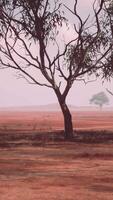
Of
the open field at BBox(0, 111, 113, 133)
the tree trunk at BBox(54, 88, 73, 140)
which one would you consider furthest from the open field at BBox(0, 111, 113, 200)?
the open field at BBox(0, 111, 113, 133)

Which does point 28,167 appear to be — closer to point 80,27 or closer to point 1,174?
point 1,174

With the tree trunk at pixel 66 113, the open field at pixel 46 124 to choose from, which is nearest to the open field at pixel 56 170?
the tree trunk at pixel 66 113

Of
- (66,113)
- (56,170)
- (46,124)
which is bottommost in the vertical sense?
(56,170)

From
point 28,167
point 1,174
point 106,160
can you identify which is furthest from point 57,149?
point 1,174

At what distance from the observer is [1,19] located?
2973cm

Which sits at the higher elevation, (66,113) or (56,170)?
(66,113)

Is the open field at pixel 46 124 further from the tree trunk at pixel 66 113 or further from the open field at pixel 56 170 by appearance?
the open field at pixel 56 170

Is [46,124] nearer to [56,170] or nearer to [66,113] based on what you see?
[66,113]

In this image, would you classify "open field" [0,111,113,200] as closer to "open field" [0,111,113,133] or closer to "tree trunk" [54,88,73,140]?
"tree trunk" [54,88,73,140]

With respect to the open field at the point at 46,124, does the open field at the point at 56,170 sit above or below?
below

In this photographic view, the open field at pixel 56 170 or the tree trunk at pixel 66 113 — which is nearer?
the open field at pixel 56 170

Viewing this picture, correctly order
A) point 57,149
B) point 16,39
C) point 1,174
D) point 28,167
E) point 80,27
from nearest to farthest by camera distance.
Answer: point 1,174 → point 28,167 → point 57,149 → point 80,27 → point 16,39

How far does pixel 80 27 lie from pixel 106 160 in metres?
12.1

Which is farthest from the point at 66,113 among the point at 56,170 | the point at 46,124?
the point at 46,124
